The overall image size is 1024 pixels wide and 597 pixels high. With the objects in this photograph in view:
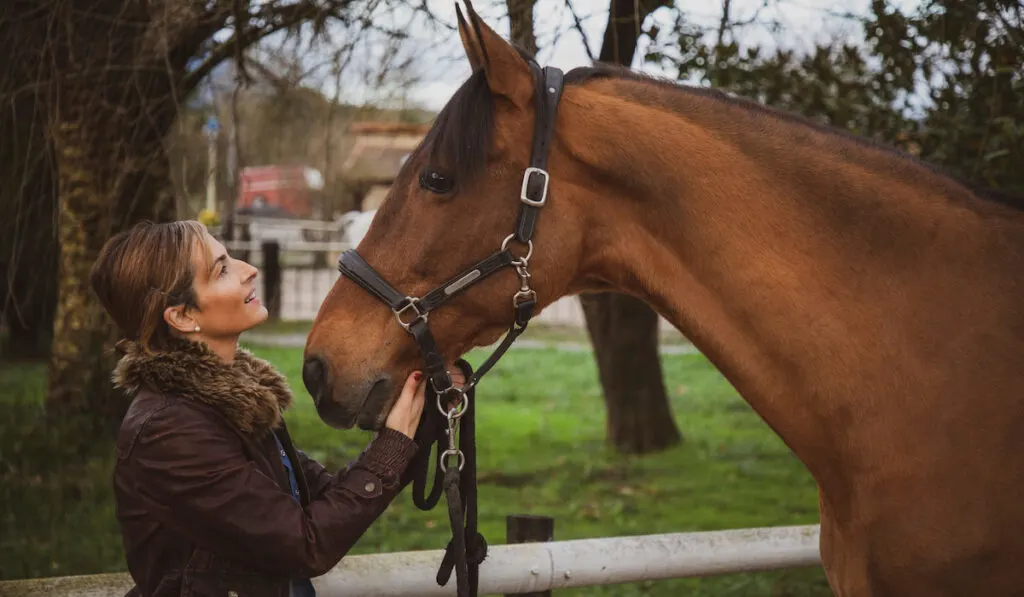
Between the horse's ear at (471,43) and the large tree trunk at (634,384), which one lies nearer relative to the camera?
the horse's ear at (471,43)

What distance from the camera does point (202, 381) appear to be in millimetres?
1899

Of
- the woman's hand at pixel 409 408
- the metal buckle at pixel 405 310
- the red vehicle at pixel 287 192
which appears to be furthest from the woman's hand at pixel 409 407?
the red vehicle at pixel 287 192

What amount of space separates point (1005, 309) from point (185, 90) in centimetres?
479

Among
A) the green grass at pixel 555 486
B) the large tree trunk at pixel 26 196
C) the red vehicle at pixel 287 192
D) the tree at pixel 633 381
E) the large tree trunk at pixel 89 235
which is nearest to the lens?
the large tree trunk at pixel 26 196

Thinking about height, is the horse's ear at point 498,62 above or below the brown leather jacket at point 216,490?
above

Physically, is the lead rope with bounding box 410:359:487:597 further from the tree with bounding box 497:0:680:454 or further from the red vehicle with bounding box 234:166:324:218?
the red vehicle with bounding box 234:166:324:218

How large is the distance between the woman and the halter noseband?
0.10m

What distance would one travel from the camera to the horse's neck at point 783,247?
2.00 meters

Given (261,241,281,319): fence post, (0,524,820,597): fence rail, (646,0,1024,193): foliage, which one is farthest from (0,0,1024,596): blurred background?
(261,241,281,319): fence post

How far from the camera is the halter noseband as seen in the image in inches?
81.7

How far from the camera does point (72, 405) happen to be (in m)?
6.16

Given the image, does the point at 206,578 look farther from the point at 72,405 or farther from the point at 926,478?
the point at 72,405

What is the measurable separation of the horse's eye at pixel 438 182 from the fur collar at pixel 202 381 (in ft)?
1.84

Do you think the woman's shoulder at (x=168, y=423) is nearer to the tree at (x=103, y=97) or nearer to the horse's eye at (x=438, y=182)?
the horse's eye at (x=438, y=182)
